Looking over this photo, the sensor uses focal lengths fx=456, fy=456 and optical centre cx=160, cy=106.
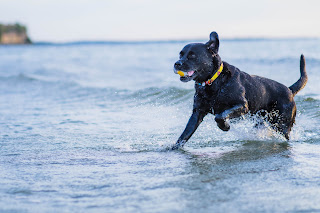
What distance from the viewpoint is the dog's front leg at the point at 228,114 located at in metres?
5.45

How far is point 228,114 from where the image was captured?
18.1ft

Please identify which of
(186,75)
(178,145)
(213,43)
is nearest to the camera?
(186,75)

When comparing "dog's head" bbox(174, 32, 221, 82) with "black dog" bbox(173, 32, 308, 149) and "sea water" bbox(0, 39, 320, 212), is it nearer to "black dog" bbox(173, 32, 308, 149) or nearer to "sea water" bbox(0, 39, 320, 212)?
"black dog" bbox(173, 32, 308, 149)

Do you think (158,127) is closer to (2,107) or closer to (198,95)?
(198,95)

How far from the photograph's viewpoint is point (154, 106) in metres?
A: 10.3

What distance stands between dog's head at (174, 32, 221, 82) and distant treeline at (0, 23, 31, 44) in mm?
144160

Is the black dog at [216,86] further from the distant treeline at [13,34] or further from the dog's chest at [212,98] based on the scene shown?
the distant treeline at [13,34]

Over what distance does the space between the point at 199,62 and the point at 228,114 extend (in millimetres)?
720

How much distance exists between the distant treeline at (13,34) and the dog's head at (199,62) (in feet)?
Answer: 473

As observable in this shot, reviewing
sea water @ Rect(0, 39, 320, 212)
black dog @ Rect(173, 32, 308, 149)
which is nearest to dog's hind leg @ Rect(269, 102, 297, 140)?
sea water @ Rect(0, 39, 320, 212)

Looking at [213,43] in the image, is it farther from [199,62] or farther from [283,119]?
[283,119]

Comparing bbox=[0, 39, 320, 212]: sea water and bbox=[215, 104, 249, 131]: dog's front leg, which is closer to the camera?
bbox=[0, 39, 320, 212]: sea water

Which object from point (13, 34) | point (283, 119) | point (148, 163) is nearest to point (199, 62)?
point (148, 163)

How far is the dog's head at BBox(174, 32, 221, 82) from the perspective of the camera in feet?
17.8
